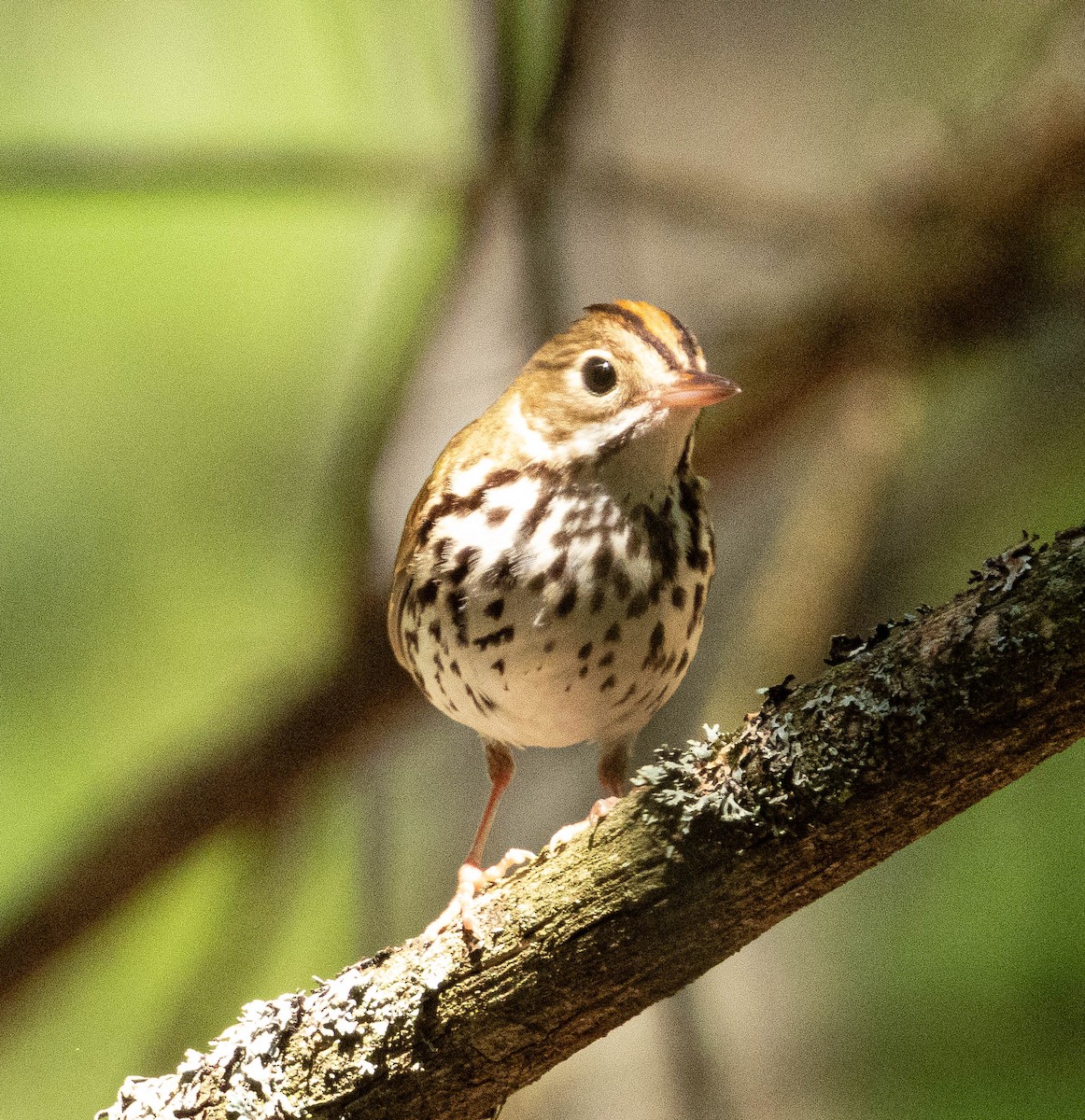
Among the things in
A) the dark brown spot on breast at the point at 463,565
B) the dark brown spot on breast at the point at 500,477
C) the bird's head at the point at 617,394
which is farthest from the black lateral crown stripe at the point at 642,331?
the dark brown spot on breast at the point at 463,565

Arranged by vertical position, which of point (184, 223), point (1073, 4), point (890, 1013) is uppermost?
point (184, 223)

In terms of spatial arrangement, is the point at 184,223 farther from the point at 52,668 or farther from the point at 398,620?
the point at 398,620

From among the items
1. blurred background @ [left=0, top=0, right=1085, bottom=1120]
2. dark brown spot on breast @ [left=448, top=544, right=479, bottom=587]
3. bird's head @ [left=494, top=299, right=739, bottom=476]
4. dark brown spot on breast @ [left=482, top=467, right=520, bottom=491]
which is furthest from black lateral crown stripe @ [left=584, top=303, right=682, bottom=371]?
blurred background @ [left=0, top=0, right=1085, bottom=1120]

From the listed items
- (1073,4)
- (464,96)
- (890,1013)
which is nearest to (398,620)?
(464,96)

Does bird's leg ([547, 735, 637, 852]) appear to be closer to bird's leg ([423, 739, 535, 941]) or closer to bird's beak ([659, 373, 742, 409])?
bird's leg ([423, 739, 535, 941])

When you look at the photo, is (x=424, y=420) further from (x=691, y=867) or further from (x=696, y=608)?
(x=691, y=867)

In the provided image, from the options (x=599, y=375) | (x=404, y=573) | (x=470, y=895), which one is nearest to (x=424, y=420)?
(x=404, y=573)
